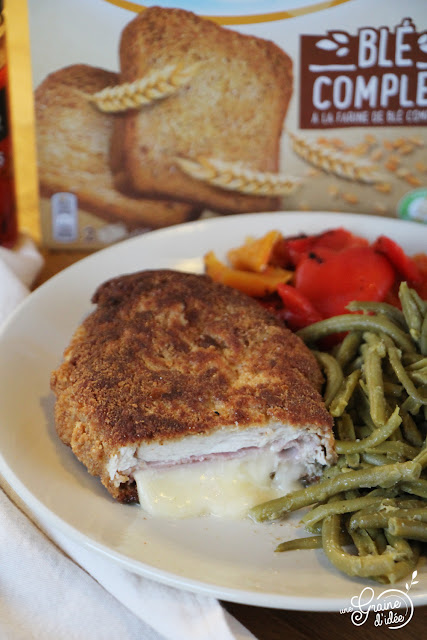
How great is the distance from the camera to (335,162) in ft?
12.3

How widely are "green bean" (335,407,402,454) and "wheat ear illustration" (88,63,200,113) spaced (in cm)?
213

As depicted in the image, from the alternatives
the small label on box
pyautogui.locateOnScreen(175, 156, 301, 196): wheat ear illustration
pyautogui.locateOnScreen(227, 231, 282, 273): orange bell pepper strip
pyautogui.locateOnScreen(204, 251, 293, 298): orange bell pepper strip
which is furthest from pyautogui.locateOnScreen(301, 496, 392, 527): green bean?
the small label on box

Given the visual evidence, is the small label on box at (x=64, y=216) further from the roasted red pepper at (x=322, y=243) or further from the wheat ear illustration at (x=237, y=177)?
the roasted red pepper at (x=322, y=243)

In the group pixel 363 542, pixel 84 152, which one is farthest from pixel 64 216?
pixel 363 542

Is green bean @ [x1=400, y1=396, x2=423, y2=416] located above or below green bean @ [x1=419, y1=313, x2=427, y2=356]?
below

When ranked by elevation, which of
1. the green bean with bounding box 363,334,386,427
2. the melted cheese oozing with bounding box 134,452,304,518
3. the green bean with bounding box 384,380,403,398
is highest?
the green bean with bounding box 363,334,386,427

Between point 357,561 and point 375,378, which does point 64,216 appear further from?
point 357,561

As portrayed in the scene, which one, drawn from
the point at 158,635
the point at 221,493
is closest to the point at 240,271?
the point at 221,493

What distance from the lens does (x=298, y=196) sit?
384cm

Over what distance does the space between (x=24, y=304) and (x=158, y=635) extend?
Answer: 1.46 m

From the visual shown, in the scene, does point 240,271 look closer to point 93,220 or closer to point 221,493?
point 93,220

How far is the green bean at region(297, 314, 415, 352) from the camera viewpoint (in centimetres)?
242

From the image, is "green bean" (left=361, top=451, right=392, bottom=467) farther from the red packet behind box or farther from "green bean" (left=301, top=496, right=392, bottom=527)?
the red packet behind box

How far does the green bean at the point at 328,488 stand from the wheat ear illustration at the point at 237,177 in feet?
6.82
